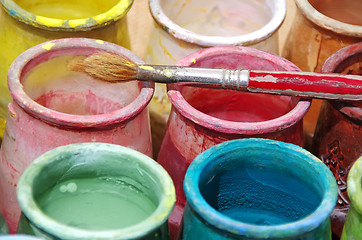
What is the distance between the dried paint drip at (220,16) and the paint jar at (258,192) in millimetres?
706

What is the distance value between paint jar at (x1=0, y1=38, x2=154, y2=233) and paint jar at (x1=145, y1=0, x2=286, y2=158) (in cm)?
15

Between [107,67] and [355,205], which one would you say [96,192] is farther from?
[355,205]

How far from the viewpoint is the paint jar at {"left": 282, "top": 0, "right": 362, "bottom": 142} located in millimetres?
1612

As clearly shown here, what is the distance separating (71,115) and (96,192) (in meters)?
0.15

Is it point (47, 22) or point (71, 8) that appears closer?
point (47, 22)

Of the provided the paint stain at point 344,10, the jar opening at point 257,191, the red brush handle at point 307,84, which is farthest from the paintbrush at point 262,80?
the paint stain at point 344,10

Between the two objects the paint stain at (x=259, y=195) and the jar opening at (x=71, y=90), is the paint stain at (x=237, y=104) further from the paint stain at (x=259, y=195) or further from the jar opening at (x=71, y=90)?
the paint stain at (x=259, y=195)

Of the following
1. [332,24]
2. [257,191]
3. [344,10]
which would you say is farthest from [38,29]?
[344,10]

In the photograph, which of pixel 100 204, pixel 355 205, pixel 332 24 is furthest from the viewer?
pixel 332 24

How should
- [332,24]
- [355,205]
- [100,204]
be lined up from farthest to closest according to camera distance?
[332,24], [100,204], [355,205]

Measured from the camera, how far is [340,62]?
5.06 ft

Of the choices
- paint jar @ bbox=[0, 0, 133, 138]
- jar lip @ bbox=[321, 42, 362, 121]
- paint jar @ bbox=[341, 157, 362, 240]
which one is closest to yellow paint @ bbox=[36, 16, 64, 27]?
paint jar @ bbox=[0, 0, 133, 138]

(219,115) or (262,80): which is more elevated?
(262,80)

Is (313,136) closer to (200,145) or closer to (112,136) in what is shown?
(200,145)
